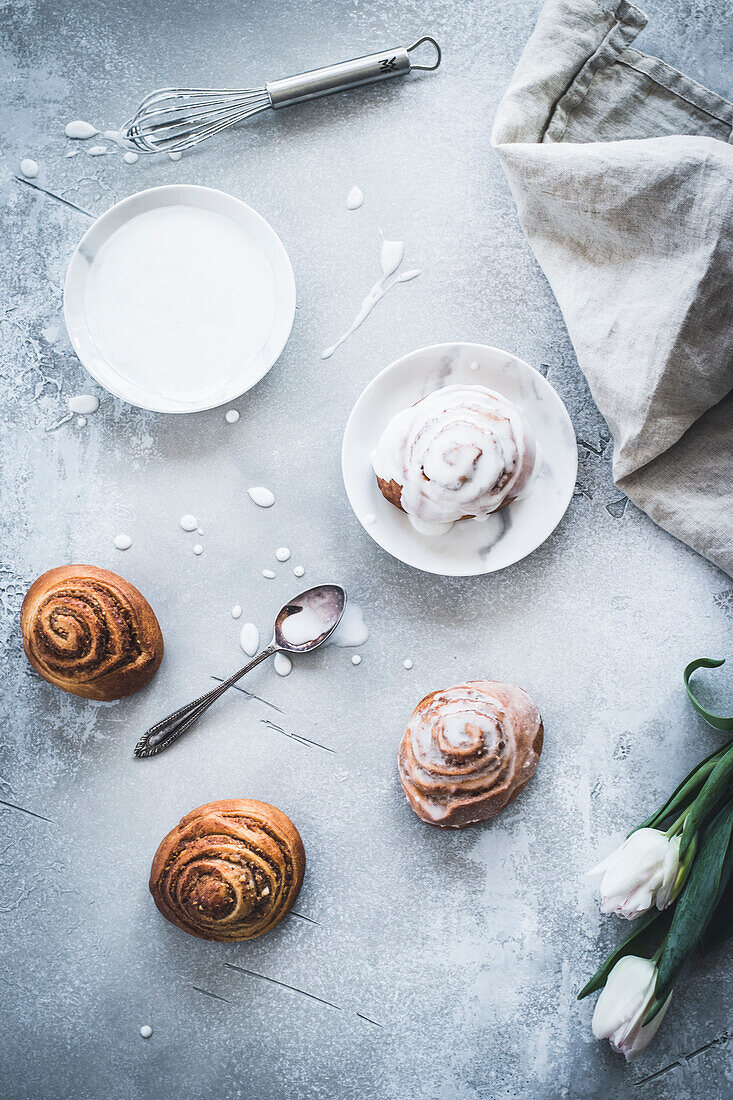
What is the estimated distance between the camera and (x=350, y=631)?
139cm

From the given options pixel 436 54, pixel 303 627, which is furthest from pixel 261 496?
pixel 436 54

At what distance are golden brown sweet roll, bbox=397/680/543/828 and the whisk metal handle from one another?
3.57 ft

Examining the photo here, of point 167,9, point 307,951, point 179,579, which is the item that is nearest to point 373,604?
point 179,579

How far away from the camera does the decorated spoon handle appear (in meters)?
1.35

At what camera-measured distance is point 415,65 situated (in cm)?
141

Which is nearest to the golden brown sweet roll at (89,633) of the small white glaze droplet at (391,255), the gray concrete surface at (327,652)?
the gray concrete surface at (327,652)

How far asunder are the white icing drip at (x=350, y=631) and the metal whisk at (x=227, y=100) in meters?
0.91

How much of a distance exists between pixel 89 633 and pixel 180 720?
23cm

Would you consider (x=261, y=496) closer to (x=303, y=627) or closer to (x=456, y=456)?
(x=303, y=627)

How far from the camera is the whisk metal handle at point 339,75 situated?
136 cm

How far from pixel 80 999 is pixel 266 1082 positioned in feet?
1.17

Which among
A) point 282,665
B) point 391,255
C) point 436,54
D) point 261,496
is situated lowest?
point 282,665

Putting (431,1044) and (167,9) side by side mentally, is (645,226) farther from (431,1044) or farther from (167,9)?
(431,1044)

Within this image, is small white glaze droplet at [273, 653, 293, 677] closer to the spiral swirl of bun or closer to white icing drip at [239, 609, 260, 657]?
white icing drip at [239, 609, 260, 657]
